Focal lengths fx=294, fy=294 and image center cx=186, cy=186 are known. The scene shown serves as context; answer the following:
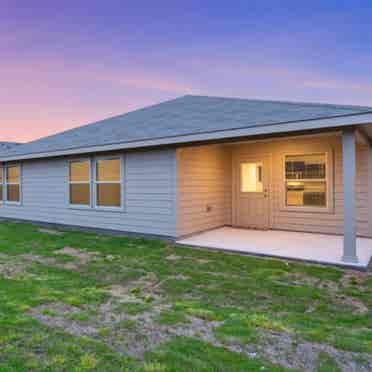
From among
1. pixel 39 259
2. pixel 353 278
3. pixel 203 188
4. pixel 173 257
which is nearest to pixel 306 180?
pixel 203 188

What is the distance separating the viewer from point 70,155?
855cm

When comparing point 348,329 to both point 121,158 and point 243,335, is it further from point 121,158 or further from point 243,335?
point 121,158

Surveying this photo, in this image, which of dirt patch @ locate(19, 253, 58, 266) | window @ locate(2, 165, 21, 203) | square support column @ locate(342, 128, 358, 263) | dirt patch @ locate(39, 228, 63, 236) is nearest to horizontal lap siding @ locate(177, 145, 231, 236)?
dirt patch @ locate(19, 253, 58, 266)

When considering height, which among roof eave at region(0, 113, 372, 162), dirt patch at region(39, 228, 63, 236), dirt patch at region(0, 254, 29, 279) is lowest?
dirt patch at region(39, 228, 63, 236)

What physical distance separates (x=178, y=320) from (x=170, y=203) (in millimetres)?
3968

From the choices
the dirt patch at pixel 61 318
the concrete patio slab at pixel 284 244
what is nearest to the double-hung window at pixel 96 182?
the concrete patio slab at pixel 284 244

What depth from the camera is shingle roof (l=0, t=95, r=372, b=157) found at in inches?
211

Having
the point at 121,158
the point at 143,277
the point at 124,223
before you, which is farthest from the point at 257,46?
the point at 143,277

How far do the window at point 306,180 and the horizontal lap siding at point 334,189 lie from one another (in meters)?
0.18

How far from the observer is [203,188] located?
7.53 m

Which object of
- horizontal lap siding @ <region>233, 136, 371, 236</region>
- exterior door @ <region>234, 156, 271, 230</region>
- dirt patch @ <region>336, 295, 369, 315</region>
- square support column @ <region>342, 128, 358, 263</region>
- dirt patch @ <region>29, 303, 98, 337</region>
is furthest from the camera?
exterior door @ <region>234, 156, 271, 230</region>

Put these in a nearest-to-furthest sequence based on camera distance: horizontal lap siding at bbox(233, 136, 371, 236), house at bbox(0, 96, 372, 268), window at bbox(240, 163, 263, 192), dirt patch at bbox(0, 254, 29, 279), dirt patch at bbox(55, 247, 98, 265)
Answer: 1. dirt patch at bbox(0, 254, 29, 279)
2. dirt patch at bbox(55, 247, 98, 265)
3. house at bbox(0, 96, 372, 268)
4. horizontal lap siding at bbox(233, 136, 371, 236)
5. window at bbox(240, 163, 263, 192)

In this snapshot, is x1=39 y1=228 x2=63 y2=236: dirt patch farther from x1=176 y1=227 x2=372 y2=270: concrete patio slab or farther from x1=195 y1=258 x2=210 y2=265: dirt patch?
x1=195 y1=258 x2=210 y2=265: dirt patch

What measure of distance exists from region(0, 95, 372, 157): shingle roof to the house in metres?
0.04
